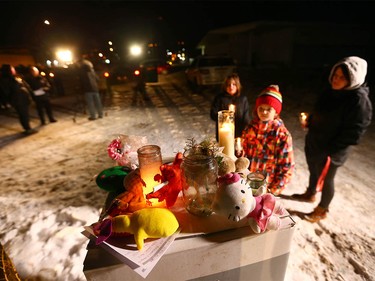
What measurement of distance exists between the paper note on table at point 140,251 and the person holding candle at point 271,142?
160cm

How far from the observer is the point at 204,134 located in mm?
5996

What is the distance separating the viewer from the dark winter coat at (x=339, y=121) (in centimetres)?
231

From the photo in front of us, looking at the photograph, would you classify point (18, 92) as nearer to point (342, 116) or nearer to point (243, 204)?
point (243, 204)

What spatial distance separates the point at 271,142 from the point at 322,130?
71 centimetres

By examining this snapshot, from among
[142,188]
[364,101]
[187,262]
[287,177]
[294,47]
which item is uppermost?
[294,47]

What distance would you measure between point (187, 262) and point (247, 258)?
0.39 metres

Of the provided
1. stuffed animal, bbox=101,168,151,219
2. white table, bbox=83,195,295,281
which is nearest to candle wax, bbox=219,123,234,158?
white table, bbox=83,195,295,281

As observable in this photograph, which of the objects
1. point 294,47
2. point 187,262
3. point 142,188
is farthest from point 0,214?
point 294,47

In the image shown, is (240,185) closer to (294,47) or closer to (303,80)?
(303,80)

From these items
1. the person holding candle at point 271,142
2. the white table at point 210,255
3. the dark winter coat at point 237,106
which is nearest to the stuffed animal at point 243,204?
the white table at point 210,255

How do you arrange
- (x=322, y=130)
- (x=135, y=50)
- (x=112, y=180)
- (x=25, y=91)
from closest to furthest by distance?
(x=112, y=180) → (x=322, y=130) → (x=25, y=91) → (x=135, y=50)

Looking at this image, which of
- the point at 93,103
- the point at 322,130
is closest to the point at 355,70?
the point at 322,130

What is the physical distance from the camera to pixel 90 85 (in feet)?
24.7

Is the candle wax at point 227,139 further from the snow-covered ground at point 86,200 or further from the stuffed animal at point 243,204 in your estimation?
the snow-covered ground at point 86,200
